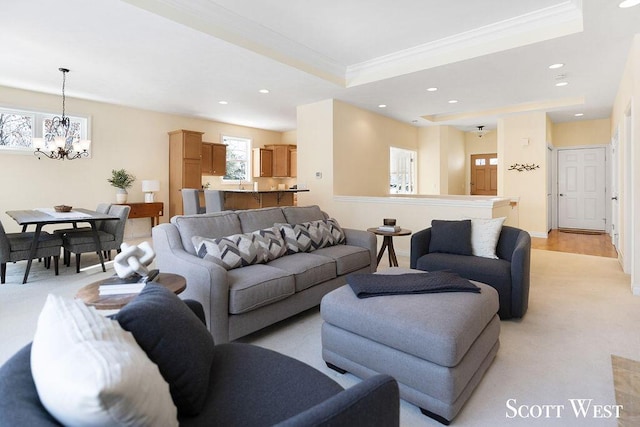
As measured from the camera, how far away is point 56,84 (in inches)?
217

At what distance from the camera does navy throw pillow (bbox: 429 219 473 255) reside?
340 centimetres

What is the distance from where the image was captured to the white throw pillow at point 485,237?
3291 millimetres

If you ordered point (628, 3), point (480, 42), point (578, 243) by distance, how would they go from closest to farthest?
point (628, 3) < point (480, 42) < point (578, 243)

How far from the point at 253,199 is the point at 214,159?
2.64 m

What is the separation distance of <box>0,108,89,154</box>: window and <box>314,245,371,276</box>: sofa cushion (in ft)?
18.3

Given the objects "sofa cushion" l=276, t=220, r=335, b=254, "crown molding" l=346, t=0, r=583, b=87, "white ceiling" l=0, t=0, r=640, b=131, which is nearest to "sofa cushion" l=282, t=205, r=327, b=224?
"sofa cushion" l=276, t=220, r=335, b=254

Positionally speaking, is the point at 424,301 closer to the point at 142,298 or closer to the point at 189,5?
the point at 142,298

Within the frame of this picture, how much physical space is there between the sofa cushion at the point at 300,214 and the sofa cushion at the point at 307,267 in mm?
619

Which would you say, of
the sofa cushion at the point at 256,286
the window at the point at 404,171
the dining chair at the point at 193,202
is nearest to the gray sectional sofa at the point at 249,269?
the sofa cushion at the point at 256,286

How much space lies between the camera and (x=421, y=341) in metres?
1.68

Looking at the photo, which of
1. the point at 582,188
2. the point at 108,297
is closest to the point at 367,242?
the point at 108,297

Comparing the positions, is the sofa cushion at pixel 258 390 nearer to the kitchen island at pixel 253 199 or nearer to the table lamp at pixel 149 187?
the kitchen island at pixel 253 199

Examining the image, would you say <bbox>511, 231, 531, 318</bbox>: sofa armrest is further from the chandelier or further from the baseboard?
the chandelier

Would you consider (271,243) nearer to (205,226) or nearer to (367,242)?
(205,226)
